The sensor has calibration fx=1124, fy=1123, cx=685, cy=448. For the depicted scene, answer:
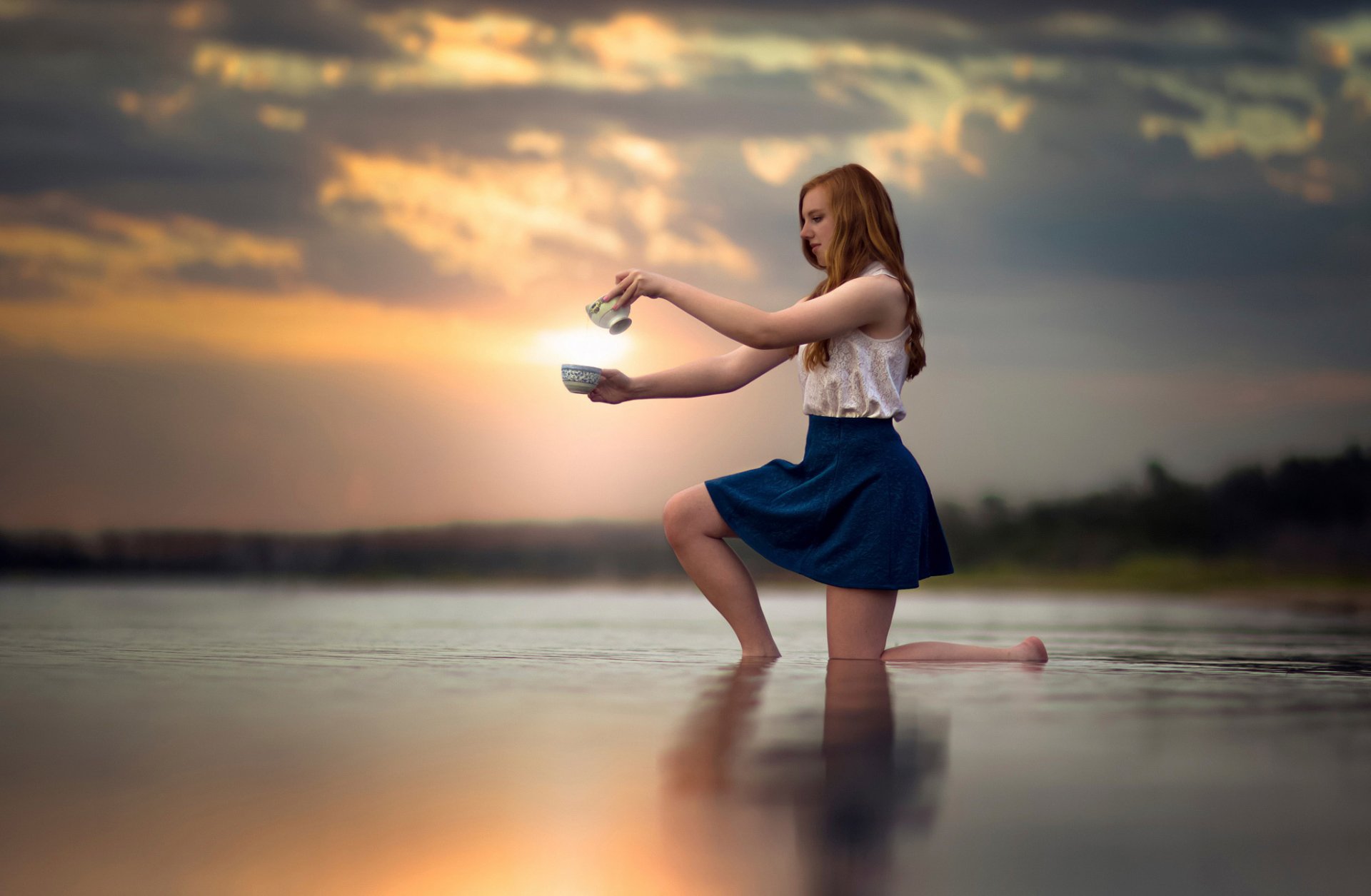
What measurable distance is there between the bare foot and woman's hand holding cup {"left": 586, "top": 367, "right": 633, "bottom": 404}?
106cm

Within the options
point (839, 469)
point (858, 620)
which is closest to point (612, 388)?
point (839, 469)

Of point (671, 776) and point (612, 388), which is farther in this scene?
point (612, 388)

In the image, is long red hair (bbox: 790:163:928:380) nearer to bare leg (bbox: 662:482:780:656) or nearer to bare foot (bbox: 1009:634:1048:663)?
bare leg (bbox: 662:482:780:656)

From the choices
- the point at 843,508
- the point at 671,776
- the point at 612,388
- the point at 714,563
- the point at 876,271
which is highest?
the point at 876,271

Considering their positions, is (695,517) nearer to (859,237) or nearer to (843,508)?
(843,508)

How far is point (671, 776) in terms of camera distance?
1.09 metres

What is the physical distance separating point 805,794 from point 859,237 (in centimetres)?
180

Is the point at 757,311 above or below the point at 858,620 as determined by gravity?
above

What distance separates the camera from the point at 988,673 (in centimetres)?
216

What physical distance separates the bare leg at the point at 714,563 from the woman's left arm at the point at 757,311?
40cm

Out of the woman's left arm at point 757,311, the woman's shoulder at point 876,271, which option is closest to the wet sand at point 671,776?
the woman's left arm at point 757,311

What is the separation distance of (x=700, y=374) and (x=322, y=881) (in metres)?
2.10

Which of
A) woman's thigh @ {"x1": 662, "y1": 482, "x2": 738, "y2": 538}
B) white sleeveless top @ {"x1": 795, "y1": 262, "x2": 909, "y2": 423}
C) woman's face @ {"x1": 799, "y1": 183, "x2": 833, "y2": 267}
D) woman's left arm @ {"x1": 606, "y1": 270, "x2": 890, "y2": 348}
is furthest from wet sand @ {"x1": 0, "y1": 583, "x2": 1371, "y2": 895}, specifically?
woman's face @ {"x1": 799, "y1": 183, "x2": 833, "y2": 267}

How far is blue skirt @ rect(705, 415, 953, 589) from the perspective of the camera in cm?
241
